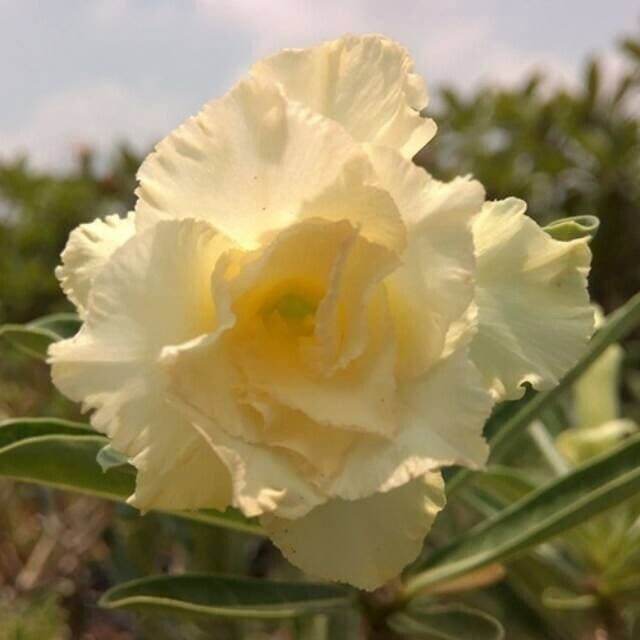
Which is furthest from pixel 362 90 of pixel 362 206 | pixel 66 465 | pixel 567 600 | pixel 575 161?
pixel 575 161

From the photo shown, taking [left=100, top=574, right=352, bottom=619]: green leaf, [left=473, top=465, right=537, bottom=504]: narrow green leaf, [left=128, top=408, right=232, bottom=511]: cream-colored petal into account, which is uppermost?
[left=128, top=408, right=232, bottom=511]: cream-colored petal

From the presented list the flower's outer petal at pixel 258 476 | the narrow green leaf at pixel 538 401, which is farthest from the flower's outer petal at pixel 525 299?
the narrow green leaf at pixel 538 401

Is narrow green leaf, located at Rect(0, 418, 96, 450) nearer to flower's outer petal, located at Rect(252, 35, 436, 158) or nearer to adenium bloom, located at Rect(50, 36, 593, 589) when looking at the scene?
adenium bloom, located at Rect(50, 36, 593, 589)

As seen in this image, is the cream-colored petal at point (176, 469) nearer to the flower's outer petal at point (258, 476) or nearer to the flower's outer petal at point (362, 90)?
the flower's outer petal at point (258, 476)

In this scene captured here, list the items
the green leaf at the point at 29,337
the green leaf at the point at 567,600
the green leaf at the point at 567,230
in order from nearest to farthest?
1. the green leaf at the point at 567,230
2. the green leaf at the point at 29,337
3. the green leaf at the point at 567,600

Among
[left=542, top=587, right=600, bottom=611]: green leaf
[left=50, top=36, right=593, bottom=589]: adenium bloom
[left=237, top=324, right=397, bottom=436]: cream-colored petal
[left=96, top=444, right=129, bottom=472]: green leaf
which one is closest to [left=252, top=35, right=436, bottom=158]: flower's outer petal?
[left=50, top=36, right=593, bottom=589]: adenium bloom
